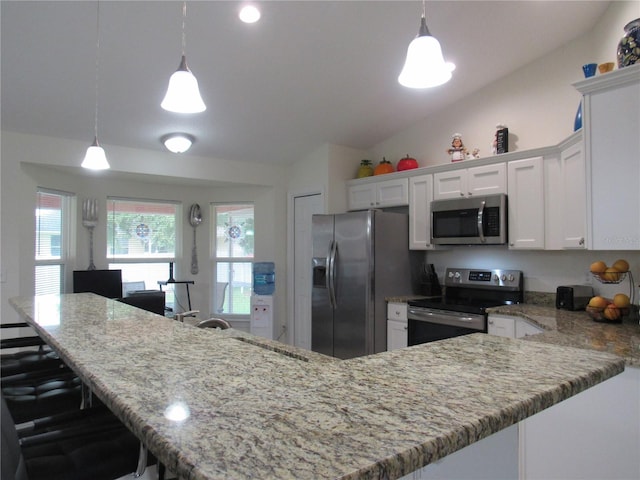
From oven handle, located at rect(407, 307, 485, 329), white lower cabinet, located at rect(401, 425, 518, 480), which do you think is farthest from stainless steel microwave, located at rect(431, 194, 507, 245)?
white lower cabinet, located at rect(401, 425, 518, 480)

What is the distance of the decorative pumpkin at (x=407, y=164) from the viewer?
14.0 ft

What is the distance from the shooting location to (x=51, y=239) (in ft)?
14.2

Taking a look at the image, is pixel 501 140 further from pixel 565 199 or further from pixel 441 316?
pixel 441 316

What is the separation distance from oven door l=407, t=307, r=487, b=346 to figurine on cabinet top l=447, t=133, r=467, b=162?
142 centimetres

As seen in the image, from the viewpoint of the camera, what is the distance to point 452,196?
3.80 m

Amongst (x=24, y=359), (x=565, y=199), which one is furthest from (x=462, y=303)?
(x=24, y=359)

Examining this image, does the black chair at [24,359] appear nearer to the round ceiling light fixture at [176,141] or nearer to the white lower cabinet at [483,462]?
the white lower cabinet at [483,462]

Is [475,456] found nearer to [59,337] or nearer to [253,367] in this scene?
[253,367]

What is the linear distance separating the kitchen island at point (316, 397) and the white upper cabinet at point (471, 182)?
102 inches

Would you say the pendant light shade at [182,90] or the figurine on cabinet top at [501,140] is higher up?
the figurine on cabinet top at [501,140]

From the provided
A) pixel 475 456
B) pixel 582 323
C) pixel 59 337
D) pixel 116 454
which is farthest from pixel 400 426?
pixel 582 323

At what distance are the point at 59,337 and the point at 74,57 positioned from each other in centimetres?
250

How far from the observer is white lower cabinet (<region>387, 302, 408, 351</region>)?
377 centimetres

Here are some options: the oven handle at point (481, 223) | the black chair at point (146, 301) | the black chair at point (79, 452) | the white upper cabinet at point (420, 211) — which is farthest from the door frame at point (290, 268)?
the black chair at point (79, 452)
